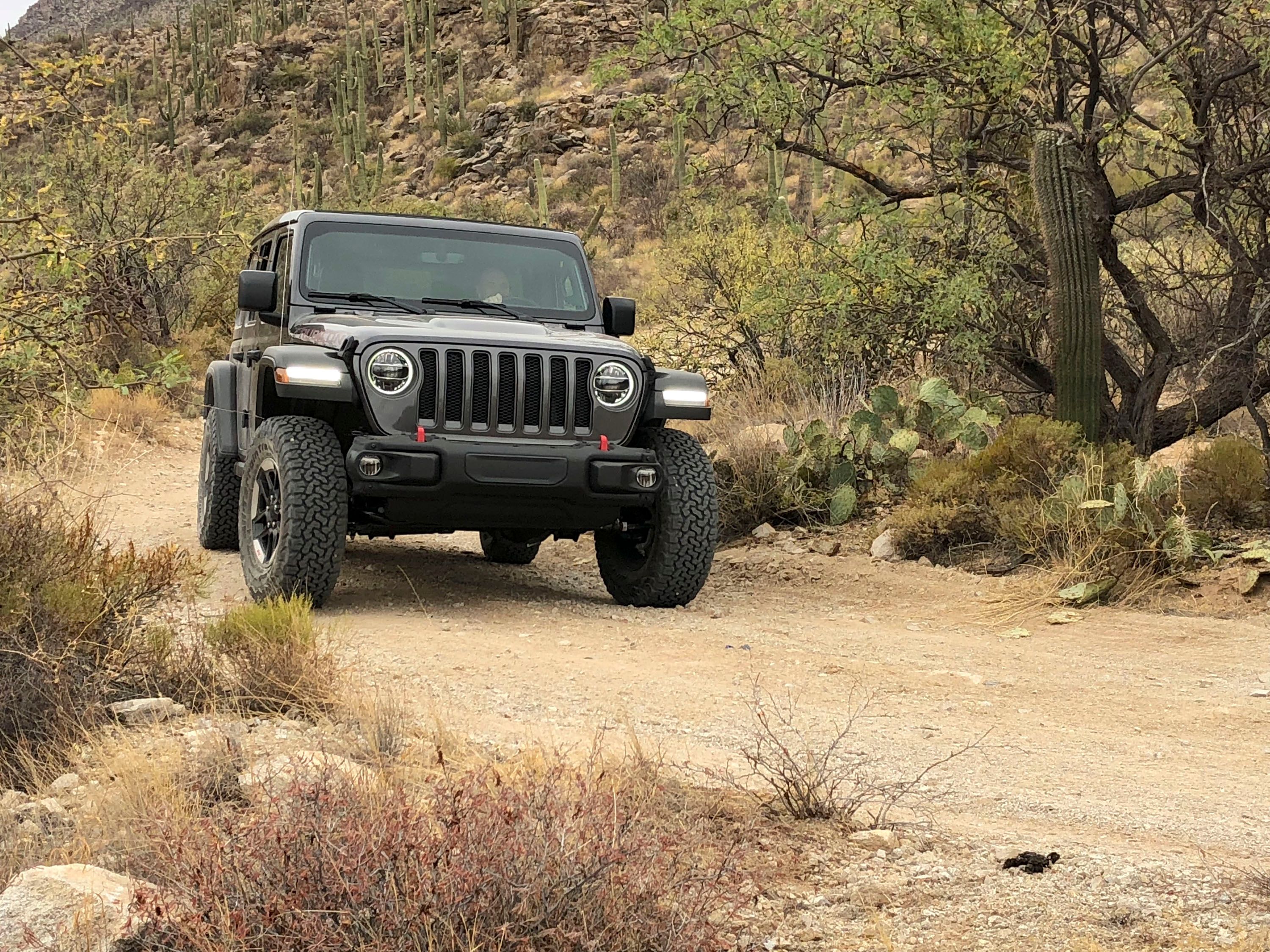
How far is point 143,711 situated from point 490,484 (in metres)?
2.51

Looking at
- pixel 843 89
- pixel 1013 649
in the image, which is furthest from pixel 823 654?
pixel 843 89

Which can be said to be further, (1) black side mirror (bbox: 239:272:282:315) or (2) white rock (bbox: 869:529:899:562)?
(2) white rock (bbox: 869:529:899:562)

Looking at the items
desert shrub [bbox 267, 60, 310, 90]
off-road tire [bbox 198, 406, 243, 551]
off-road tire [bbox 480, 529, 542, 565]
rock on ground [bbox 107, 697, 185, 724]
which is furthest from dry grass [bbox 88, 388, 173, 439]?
desert shrub [bbox 267, 60, 310, 90]

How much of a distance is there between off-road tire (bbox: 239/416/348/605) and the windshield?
1.24 m

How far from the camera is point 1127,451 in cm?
884

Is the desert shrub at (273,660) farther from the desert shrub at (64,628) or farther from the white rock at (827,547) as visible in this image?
the white rock at (827,547)

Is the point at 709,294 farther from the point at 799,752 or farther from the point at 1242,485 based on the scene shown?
the point at 799,752

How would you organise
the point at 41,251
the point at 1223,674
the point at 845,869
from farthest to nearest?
1. the point at 1223,674
2. the point at 41,251
3. the point at 845,869

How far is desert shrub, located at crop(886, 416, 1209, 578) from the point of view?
306 inches

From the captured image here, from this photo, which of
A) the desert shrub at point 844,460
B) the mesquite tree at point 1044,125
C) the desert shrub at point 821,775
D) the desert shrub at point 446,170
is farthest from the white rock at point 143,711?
the desert shrub at point 446,170

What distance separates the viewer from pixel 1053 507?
8086mm

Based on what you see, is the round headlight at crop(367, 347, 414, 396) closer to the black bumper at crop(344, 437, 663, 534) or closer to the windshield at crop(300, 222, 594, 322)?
the black bumper at crop(344, 437, 663, 534)

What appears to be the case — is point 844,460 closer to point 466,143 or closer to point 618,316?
point 618,316

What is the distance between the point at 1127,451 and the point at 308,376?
5199mm
